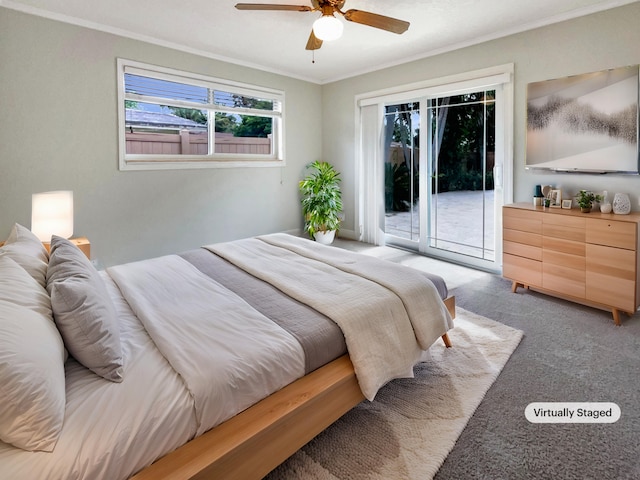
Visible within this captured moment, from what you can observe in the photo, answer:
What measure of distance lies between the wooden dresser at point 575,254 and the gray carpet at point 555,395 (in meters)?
0.18

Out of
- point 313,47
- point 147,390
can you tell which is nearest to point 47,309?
point 147,390

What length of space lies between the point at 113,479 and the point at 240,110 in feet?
15.6

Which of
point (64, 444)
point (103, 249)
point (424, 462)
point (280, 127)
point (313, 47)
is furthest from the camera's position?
point (280, 127)

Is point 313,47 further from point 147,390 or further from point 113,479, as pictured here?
point 113,479

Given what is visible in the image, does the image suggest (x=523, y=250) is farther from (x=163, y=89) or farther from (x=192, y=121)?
(x=163, y=89)

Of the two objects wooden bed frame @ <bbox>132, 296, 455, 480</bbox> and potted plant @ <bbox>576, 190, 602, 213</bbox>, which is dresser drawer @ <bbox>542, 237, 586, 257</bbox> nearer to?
potted plant @ <bbox>576, 190, 602, 213</bbox>

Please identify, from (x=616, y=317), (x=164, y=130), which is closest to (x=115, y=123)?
(x=164, y=130)

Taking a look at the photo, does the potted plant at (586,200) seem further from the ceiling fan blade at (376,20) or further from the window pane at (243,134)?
the window pane at (243,134)

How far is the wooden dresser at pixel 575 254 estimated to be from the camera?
2854 millimetres

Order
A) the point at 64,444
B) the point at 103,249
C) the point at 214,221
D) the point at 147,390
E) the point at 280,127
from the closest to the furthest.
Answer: the point at 64,444 < the point at 147,390 < the point at 103,249 < the point at 214,221 < the point at 280,127

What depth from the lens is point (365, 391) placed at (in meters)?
1.73

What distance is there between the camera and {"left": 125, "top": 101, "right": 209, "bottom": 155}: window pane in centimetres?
430

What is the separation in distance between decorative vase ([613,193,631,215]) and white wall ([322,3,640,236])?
0.20m

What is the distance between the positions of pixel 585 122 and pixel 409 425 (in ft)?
10.2
